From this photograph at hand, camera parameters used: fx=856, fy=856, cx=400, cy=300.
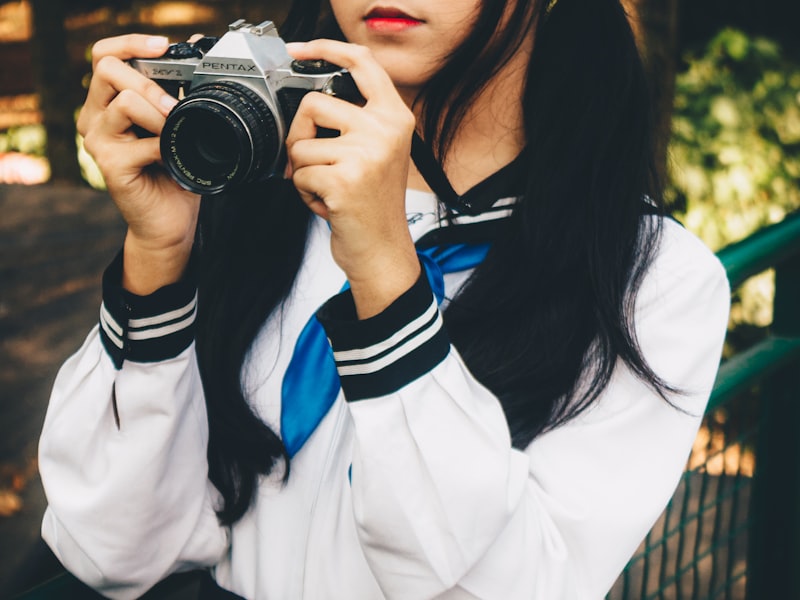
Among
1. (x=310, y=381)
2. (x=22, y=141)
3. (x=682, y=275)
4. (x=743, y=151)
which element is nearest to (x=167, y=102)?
(x=310, y=381)

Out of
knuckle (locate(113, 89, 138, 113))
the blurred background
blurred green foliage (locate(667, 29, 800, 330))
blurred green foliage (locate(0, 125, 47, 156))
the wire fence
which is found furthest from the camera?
blurred green foliage (locate(0, 125, 47, 156))

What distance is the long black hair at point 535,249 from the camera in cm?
114

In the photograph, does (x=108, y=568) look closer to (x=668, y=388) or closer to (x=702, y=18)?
(x=668, y=388)

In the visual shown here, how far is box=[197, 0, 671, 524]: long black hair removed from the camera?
1.14 m

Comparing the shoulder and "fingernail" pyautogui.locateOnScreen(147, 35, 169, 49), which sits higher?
"fingernail" pyautogui.locateOnScreen(147, 35, 169, 49)

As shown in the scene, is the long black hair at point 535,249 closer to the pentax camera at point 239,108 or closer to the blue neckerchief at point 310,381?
the blue neckerchief at point 310,381

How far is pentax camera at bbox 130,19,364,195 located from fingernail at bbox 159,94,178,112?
0.09 ft

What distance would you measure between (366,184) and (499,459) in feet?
1.10

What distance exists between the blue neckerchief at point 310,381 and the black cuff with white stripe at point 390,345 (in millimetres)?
206

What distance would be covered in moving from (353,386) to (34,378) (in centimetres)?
224

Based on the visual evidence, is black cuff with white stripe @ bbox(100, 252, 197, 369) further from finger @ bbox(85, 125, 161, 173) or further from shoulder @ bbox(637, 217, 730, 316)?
shoulder @ bbox(637, 217, 730, 316)

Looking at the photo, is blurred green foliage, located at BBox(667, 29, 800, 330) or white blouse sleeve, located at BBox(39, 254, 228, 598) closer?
white blouse sleeve, located at BBox(39, 254, 228, 598)

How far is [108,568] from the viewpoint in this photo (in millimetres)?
1103

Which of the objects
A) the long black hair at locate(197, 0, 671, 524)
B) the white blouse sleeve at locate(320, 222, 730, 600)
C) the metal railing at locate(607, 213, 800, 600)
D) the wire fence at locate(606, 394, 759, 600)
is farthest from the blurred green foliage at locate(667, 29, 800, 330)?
the white blouse sleeve at locate(320, 222, 730, 600)
